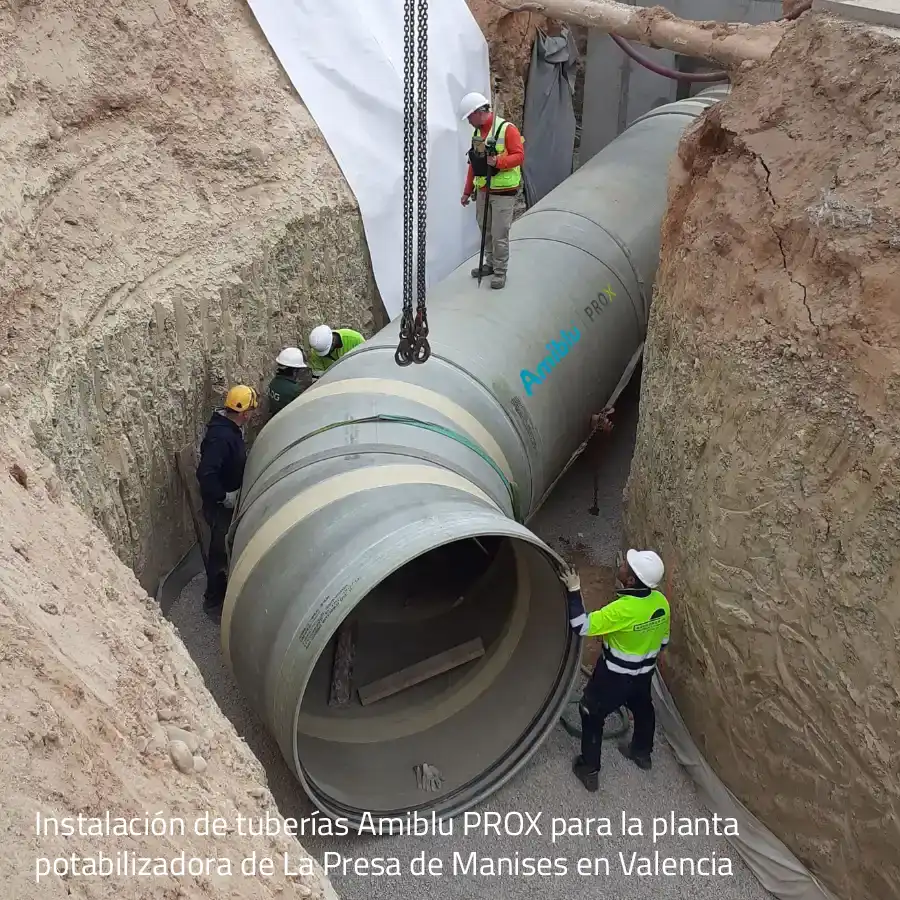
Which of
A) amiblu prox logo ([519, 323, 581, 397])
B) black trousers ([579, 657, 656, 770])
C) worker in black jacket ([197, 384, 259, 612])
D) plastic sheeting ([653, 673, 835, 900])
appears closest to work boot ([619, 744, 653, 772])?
black trousers ([579, 657, 656, 770])

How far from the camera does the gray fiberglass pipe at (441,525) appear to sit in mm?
3846

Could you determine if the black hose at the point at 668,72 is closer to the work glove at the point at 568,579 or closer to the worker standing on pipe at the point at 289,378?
the worker standing on pipe at the point at 289,378

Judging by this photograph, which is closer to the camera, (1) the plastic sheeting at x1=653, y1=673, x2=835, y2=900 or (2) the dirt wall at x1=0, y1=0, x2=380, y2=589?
(1) the plastic sheeting at x1=653, y1=673, x2=835, y2=900

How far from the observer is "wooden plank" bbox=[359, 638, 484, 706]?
4906 mm

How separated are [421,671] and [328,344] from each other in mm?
2340

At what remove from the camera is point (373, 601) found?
566cm

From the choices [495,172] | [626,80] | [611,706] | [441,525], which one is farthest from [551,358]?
[626,80]

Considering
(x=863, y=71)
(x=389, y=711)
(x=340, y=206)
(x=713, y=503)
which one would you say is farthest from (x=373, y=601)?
(x=863, y=71)

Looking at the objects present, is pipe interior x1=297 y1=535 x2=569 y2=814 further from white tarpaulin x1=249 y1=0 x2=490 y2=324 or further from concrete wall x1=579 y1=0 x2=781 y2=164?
concrete wall x1=579 y1=0 x2=781 y2=164

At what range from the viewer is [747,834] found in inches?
167

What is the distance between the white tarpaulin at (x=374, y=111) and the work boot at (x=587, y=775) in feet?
12.8

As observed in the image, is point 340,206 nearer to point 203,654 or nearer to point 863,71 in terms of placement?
point 203,654

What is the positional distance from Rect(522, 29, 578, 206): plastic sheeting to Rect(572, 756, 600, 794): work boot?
5.73m

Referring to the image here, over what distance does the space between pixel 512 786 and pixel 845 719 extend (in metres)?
1.83
